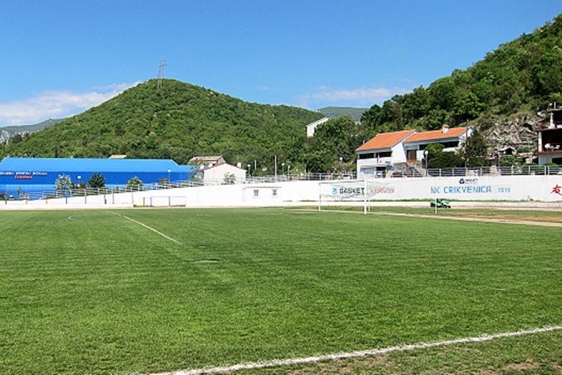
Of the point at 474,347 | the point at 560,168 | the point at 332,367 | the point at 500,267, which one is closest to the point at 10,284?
the point at 332,367

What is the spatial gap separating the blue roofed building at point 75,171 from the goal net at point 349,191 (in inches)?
1103

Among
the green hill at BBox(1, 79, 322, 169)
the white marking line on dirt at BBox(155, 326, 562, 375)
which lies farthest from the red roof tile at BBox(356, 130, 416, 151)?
the white marking line on dirt at BBox(155, 326, 562, 375)

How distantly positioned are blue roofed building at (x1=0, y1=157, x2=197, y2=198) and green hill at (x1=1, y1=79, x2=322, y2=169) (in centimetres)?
2248

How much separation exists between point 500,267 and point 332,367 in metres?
7.77

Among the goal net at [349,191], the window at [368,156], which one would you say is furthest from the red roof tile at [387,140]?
the goal net at [349,191]

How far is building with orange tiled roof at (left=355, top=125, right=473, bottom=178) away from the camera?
83562mm

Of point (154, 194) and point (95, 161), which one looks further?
point (95, 161)

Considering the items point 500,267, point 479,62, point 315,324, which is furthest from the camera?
point 479,62

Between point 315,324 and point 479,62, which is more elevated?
point 479,62

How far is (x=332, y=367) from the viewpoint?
5590mm

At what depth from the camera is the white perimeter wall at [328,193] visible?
55356 millimetres

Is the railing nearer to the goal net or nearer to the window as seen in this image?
the goal net

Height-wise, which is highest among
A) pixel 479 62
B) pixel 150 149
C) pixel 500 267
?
pixel 479 62

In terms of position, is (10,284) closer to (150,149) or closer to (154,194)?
(154,194)
